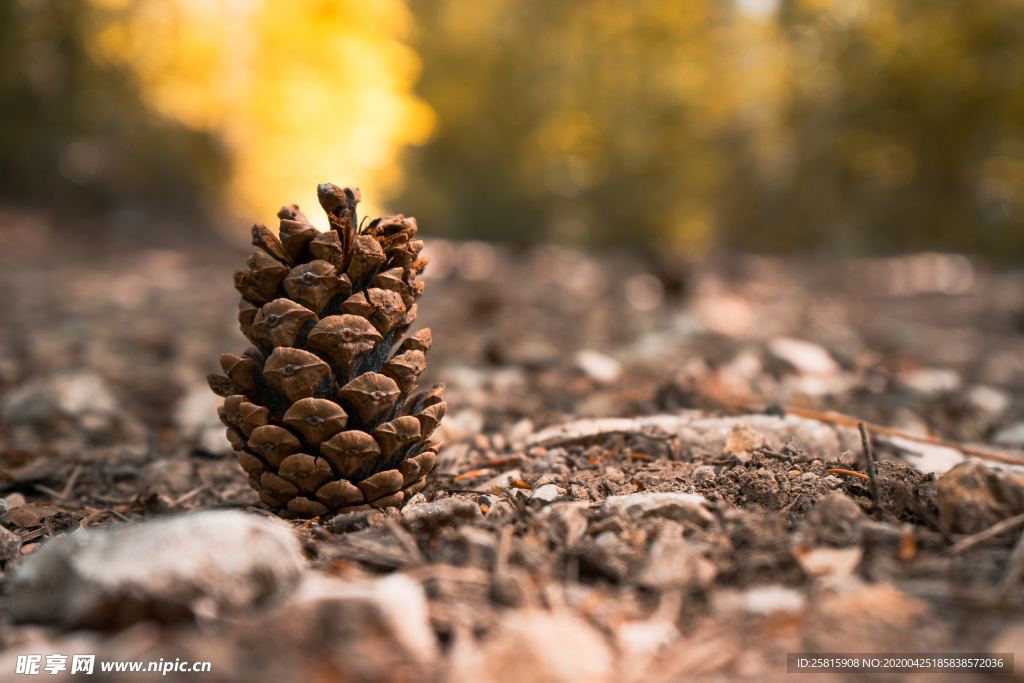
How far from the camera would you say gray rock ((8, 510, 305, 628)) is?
0.87 m

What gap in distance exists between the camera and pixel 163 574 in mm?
873

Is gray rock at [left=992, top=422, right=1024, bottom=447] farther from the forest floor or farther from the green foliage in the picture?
the green foliage

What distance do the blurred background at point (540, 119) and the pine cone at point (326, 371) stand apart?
5164mm

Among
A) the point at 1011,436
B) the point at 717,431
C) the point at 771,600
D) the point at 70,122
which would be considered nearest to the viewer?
the point at 771,600

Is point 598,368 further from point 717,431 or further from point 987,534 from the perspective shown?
point 987,534

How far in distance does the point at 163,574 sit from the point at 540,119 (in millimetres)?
8466

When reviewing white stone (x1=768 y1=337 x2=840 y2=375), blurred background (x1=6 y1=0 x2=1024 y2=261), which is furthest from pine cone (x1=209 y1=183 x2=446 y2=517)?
blurred background (x1=6 y1=0 x2=1024 y2=261)

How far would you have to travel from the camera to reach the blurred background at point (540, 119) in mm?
6344

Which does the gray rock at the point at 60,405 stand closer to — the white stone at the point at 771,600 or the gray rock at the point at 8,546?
the gray rock at the point at 8,546

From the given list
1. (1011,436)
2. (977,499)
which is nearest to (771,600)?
(977,499)

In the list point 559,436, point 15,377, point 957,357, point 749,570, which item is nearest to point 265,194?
point 15,377

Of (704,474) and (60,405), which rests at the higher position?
(60,405)


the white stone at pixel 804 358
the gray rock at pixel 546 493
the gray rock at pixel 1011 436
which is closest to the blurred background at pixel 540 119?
the white stone at pixel 804 358

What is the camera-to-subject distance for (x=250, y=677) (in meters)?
0.77
